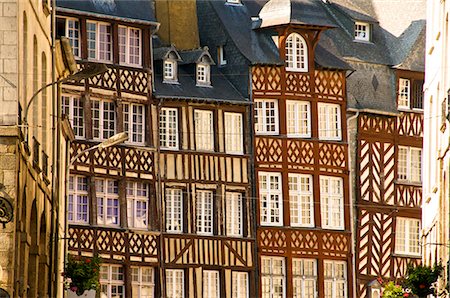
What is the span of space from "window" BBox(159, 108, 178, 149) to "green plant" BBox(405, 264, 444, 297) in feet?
81.4

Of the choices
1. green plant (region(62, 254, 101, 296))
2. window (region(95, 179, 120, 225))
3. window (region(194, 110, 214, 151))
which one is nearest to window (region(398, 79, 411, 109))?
window (region(194, 110, 214, 151))

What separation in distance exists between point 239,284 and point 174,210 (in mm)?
3465

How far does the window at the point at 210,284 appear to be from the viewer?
73.3 metres

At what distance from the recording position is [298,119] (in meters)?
76.3

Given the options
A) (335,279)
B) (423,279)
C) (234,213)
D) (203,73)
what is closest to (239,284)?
(234,213)

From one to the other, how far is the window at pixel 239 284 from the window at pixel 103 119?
6660mm

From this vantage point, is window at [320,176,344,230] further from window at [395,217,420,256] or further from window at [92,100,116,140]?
window at [92,100,116,140]

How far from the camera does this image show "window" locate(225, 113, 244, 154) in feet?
244

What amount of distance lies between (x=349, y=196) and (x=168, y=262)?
25.5 ft

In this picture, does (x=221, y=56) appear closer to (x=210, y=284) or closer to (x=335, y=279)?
(x=210, y=284)

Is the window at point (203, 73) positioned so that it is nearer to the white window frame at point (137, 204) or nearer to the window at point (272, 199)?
the window at point (272, 199)

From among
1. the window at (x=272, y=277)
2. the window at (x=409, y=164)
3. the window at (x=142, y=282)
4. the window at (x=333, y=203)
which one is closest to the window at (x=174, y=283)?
the window at (x=142, y=282)

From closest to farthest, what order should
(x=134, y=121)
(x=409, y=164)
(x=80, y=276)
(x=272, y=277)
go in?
(x=80, y=276) → (x=134, y=121) → (x=272, y=277) → (x=409, y=164)

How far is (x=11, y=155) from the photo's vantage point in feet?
121
